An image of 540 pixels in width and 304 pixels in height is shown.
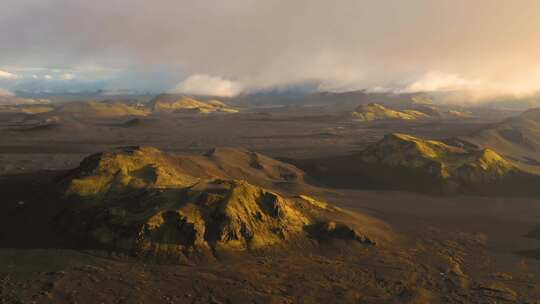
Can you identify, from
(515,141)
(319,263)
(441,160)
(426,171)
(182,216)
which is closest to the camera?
(319,263)

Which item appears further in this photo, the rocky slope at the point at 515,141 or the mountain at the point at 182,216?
the rocky slope at the point at 515,141

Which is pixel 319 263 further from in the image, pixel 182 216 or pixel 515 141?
pixel 515 141

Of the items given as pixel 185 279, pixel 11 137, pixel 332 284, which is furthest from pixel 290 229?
pixel 11 137

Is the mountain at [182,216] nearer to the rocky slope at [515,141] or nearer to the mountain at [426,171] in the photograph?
the mountain at [426,171]

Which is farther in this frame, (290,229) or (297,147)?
(297,147)

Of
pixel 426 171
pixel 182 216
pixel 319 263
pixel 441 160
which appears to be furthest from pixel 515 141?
pixel 182 216

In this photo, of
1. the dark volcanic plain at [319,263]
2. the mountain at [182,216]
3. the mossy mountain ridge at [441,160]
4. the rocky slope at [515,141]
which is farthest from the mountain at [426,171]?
the mountain at [182,216]

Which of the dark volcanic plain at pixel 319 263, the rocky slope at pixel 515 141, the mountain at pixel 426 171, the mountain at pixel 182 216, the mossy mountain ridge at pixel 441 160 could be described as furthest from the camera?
the rocky slope at pixel 515 141

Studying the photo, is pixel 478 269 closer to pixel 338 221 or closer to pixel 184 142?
pixel 338 221
